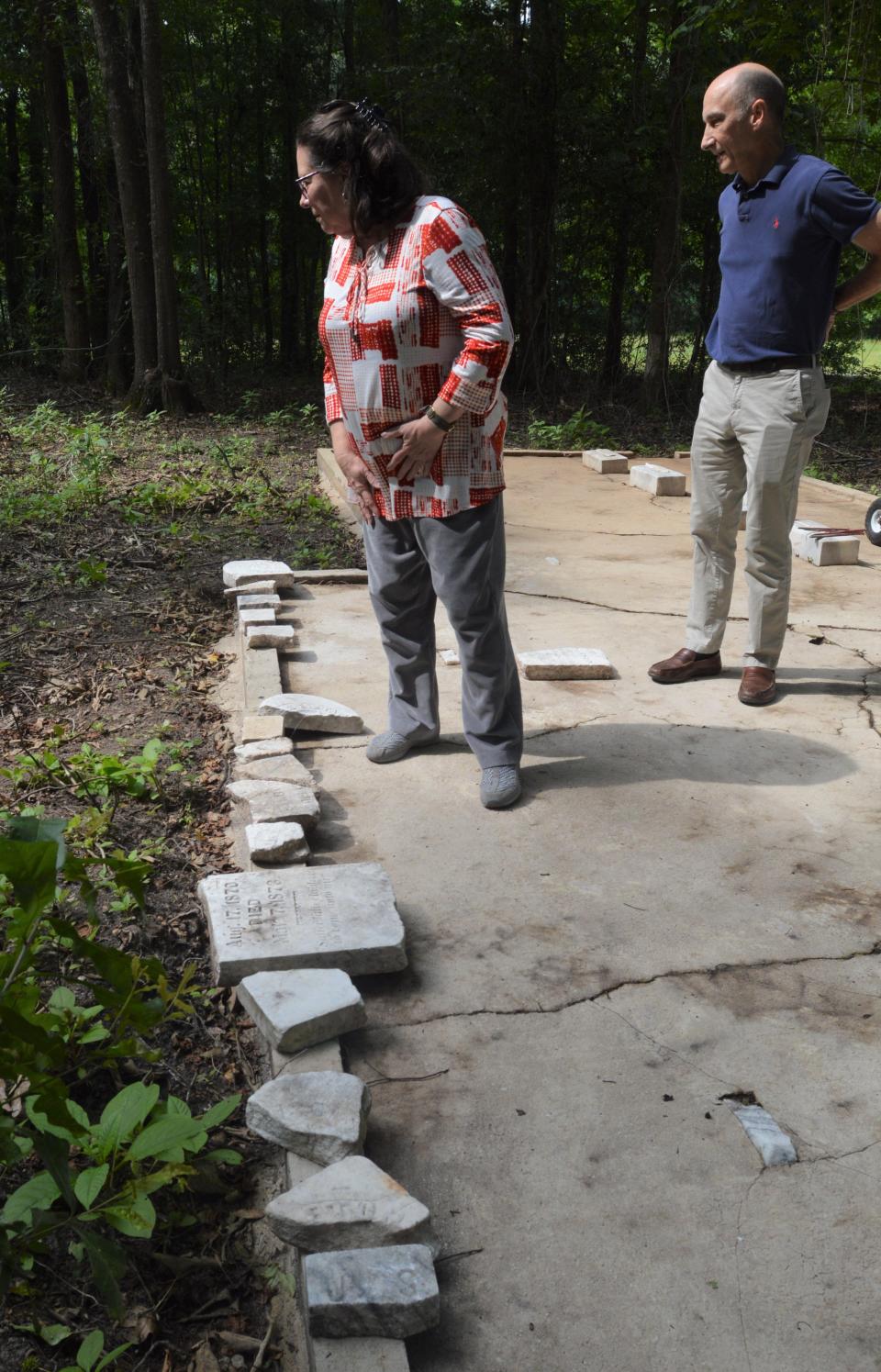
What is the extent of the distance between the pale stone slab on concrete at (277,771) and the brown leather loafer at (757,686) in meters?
1.65

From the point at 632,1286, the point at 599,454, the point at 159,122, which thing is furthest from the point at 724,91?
the point at 159,122

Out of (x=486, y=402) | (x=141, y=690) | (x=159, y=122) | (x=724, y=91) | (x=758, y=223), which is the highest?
(x=159, y=122)

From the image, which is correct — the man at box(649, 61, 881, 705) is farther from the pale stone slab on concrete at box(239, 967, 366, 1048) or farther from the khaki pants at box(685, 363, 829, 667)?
the pale stone slab on concrete at box(239, 967, 366, 1048)

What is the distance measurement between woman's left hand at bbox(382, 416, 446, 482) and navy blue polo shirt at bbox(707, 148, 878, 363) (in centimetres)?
143

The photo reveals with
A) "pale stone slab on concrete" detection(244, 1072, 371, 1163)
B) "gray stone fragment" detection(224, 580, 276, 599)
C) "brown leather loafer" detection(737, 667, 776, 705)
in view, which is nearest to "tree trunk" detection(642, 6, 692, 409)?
"gray stone fragment" detection(224, 580, 276, 599)

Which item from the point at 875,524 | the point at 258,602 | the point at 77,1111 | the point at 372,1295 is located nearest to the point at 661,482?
the point at 875,524

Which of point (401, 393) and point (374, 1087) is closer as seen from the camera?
point (374, 1087)

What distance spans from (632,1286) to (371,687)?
2.77 m

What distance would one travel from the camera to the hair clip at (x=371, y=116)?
2.85 metres

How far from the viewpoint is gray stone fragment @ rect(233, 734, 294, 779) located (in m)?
3.47

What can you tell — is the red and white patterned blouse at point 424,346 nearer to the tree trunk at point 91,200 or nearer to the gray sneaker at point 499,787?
the gray sneaker at point 499,787

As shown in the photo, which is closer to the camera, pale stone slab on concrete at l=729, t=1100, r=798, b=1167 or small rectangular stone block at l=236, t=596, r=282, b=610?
pale stone slab on concrete at l=729, t=1100, r=798, b=1167

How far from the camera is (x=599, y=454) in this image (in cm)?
921

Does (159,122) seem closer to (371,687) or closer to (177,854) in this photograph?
(371,687)
